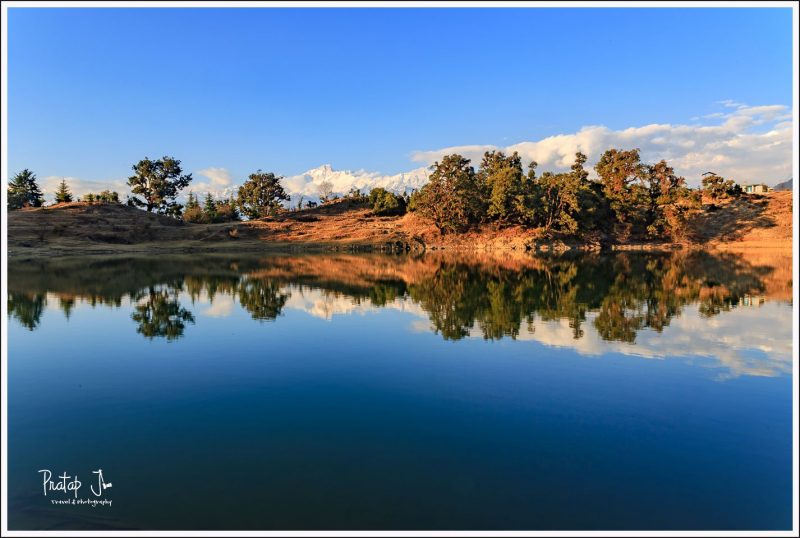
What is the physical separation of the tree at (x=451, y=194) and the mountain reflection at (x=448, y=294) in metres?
55.2

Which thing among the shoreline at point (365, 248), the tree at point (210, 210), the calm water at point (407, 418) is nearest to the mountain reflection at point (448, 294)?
the calm water at point (407, 418)

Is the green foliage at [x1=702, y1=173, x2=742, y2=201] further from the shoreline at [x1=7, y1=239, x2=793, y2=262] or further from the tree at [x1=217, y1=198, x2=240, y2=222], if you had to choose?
the tree at [x1=217, y1=198, x2=240, y2=222]

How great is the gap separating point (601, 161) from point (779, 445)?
411 ft

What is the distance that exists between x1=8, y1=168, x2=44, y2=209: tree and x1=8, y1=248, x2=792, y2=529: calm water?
140 m

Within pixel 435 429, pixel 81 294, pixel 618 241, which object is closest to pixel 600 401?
pixel 435 429

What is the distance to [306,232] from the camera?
129m

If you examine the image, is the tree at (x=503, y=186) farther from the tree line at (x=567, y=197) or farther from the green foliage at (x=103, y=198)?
the green foliage at (x=103, y=198)

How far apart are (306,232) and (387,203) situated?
95.8 ft

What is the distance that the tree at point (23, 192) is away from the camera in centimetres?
13974

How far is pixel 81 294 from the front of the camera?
41875 millimetres

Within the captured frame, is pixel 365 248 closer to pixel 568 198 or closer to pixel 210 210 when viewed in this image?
pixel 568 198

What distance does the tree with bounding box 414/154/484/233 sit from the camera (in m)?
117

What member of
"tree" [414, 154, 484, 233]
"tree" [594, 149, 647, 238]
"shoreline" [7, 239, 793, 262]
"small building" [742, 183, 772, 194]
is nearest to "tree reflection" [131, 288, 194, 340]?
"shoreline" [7, 239, 793, 262]

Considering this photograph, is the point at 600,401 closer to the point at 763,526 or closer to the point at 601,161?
the point at 763,526
